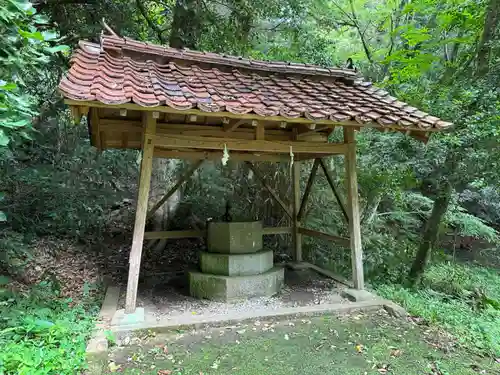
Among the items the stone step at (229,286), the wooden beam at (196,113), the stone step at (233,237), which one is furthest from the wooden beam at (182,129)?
the stone step at (229,286)

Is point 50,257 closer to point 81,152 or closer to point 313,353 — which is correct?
point 81,152

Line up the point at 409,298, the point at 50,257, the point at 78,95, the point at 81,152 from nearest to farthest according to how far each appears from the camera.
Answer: the point at 78,95 < the point at 409,298 < the point at 50,257 < the point at 81,152

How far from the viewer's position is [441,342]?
374cm

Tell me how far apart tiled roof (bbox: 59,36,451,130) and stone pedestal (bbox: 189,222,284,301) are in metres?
1.98

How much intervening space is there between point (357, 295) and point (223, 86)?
3.31 m

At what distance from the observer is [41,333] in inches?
129

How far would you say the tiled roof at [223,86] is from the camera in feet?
11.2

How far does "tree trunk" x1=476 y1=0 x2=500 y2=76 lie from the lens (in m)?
5.91

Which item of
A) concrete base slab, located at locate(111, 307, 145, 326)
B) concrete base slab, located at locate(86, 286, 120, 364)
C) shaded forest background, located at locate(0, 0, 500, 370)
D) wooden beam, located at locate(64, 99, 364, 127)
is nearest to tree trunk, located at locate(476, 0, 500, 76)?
shaded forest background, located at locate(0, 0, 500, 370)

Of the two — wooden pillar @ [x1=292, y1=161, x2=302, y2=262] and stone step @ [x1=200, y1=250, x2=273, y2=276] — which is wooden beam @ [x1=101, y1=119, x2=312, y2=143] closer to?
stone step @ [x1=200, y1=250, x2=273, y2=276]

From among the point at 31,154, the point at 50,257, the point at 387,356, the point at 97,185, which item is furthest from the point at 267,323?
the point at 31,154

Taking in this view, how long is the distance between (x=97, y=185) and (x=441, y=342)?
7090 mm

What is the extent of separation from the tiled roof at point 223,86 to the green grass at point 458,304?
246 centimetres

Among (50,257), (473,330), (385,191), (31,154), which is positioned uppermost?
(31,154)
